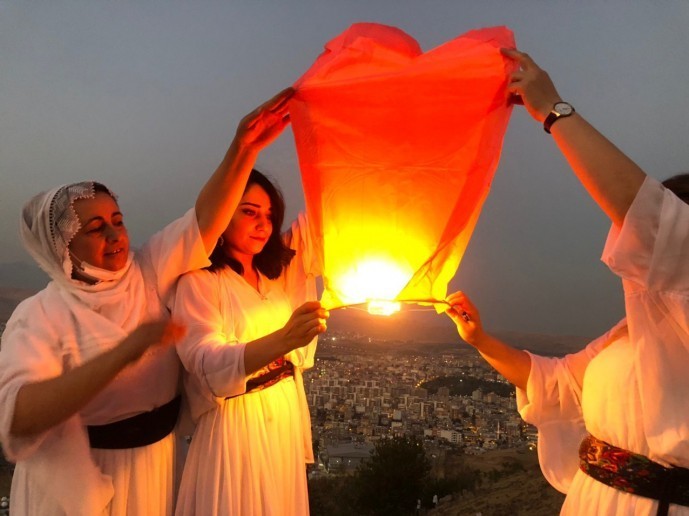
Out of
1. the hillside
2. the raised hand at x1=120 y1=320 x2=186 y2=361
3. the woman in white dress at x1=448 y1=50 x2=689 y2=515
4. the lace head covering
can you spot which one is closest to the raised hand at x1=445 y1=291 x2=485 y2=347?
the woman in white dress at x1=448 y1=50 x2=689 y2=515

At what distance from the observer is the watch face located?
1740mm

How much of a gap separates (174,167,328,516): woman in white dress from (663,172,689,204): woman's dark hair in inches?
49.7

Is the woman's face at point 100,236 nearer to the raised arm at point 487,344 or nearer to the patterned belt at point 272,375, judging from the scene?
the patterned belt at point 272,375

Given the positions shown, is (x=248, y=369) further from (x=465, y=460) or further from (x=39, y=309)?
(x=465, y=460)

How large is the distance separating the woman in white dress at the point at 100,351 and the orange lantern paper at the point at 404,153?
1.09 feet

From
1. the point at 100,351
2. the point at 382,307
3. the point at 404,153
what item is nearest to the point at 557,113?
the point at 404,153

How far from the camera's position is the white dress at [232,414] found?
2.27 m

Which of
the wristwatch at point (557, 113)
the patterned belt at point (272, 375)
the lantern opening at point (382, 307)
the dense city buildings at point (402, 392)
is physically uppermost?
the wristwatch at point (557, 113)

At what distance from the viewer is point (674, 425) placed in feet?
5.45

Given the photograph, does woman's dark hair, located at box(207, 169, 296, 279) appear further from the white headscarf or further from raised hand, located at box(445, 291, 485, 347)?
raised hand, located at box(445, 291, 485, 347)

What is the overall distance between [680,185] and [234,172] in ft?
5.41

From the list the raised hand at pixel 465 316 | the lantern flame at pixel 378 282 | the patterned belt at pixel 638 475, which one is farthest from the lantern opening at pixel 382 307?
the patterned belt at pixel 638 475

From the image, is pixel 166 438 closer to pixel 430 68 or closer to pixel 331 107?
pixel 331 107

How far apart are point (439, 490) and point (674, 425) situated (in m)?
14.8
